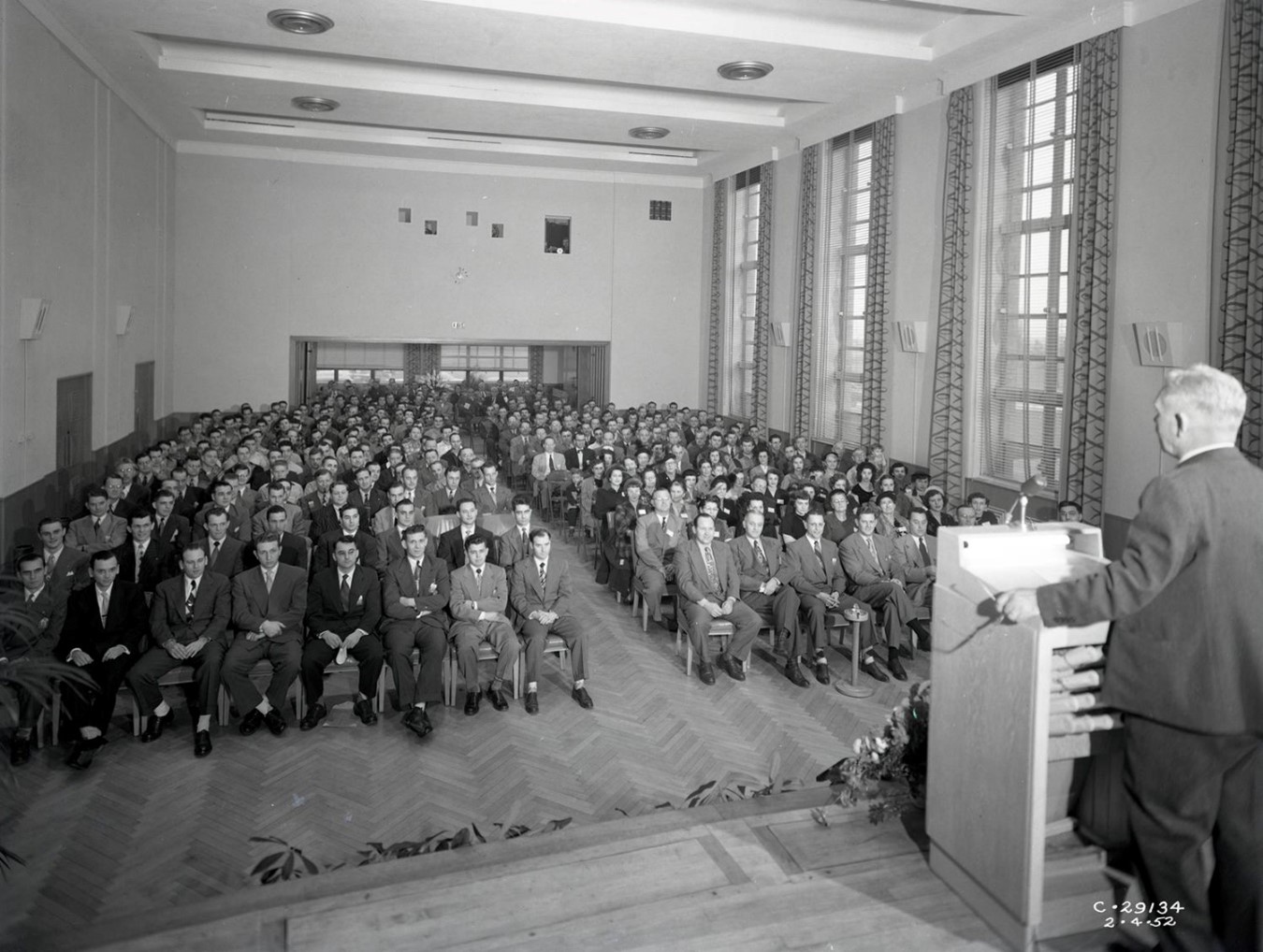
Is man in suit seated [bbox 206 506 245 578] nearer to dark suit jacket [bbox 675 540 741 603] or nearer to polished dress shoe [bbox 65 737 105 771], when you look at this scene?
polished dress shoe [bbox 65 737 105 771]

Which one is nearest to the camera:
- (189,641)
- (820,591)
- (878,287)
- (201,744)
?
(201,744)

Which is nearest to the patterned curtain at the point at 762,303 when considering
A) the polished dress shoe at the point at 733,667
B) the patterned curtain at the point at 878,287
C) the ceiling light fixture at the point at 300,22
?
the patterned curtain at the point at 878,287

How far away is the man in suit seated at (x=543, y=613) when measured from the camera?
23.8 ft

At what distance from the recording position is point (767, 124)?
52.3 feet

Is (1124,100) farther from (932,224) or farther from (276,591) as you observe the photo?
(276,591)

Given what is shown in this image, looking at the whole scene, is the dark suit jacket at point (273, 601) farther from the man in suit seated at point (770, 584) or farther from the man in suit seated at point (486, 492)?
the man in suit seated at point (486, 492)

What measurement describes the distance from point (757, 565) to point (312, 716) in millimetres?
4061

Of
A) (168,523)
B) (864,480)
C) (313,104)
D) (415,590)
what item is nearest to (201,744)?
(415,590)

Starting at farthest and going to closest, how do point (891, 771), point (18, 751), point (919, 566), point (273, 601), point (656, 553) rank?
point (656, 553) < point (919, 566) < point (273, 601) < point (18, 751) < point (891, 771)

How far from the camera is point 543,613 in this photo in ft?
24.4

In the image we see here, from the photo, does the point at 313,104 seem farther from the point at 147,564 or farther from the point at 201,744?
the point at 201,744

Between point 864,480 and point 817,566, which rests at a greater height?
point 864,480

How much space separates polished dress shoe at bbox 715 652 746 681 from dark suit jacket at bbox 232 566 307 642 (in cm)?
344

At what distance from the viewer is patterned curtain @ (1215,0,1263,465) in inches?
326
